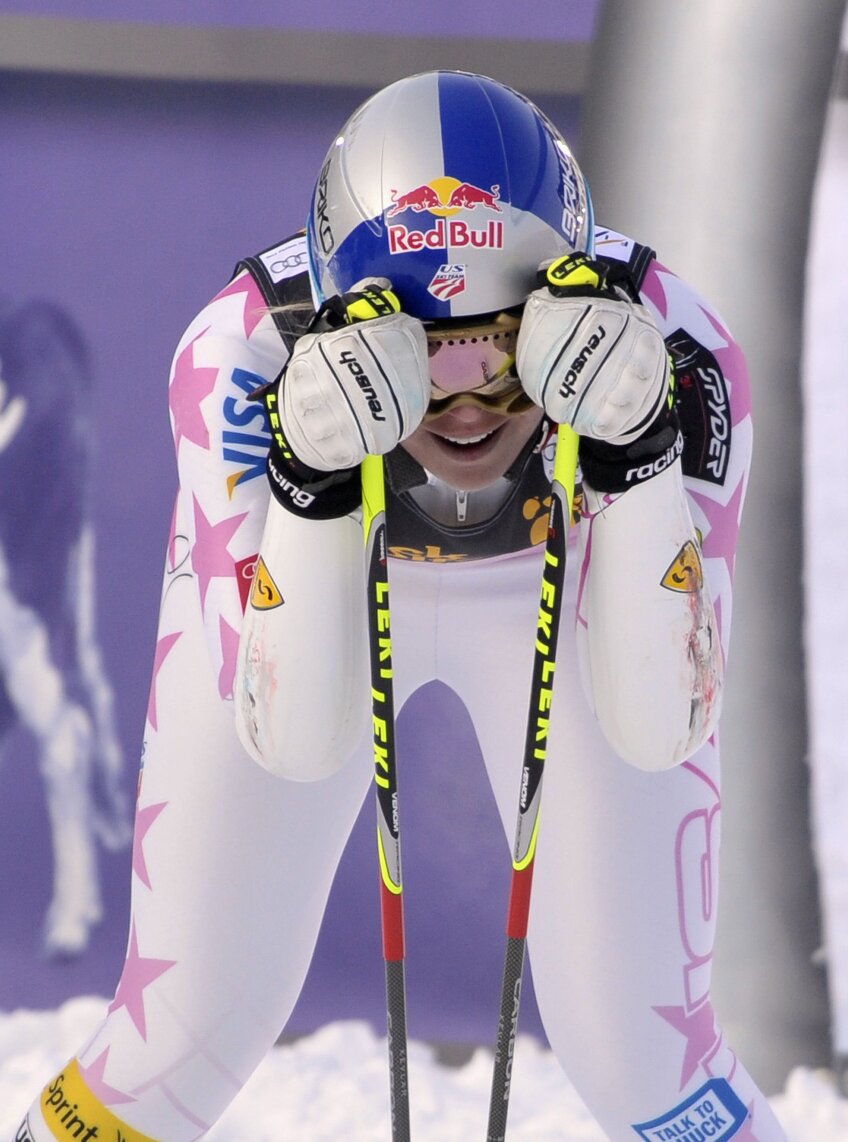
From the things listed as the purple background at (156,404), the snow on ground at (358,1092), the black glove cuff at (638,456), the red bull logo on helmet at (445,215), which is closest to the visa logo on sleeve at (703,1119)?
the black glove cuff at (638,456)

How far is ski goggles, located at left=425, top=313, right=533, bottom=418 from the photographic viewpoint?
129 cm

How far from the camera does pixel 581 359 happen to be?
1227 millimetres

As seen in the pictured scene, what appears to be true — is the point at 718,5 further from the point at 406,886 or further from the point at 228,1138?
the point at 228,1138

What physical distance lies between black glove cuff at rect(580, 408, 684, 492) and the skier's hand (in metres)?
0.04

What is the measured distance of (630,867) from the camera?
1.53 m

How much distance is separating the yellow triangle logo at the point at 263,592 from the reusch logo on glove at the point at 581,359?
0.34 metres

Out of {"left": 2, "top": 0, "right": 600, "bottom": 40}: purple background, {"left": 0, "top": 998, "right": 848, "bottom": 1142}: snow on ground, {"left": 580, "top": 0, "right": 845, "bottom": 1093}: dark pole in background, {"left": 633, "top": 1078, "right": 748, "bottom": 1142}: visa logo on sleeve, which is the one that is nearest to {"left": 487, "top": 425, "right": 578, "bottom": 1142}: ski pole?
{"left": 633, "top": 1078, "right": 748, "bottom": 1142}: visa logo on sleeve

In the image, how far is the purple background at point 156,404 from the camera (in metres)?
2.69

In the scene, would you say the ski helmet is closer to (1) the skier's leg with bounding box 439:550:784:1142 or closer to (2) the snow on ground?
(1) the skier's leg with bounding box 439:550:784:1142

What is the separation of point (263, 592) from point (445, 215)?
386 mm

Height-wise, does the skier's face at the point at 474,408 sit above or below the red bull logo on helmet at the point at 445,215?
below

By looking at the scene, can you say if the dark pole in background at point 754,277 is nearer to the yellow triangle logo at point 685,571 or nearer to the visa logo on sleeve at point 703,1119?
the visa logo on sleeve at point 703,1119

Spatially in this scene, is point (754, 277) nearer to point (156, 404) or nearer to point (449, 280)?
point (156, 404)

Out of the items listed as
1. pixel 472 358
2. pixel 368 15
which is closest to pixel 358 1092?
pixel 472 358
